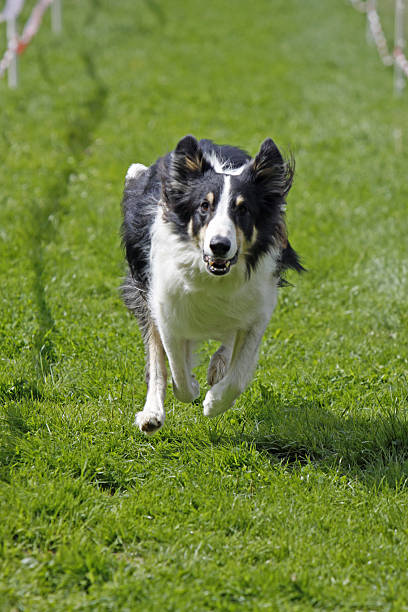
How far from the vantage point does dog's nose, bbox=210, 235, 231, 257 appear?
3.37m

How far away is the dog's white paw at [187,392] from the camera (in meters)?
4.17

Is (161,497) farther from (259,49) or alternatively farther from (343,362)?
(259,49)

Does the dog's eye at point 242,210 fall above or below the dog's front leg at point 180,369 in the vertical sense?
above

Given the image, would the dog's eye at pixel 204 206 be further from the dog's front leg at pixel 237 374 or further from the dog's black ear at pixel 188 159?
the dog's front leg at pixel 237 374

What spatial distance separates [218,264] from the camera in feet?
11.4

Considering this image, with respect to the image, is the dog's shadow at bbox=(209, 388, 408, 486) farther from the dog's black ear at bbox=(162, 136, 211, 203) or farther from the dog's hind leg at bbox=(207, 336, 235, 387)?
the dog's black ear at bbox=(162, 136, 211, 203)

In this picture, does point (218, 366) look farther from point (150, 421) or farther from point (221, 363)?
point (150, 421)

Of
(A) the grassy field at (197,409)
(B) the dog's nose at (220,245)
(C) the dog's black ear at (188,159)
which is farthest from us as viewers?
(C) the dog's black ear at (188,159)

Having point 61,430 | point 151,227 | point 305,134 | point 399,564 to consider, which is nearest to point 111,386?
point 61,430

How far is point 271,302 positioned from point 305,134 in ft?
23.2

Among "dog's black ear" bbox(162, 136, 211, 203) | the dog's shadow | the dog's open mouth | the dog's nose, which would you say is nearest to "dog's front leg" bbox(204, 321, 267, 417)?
the dog's shadow

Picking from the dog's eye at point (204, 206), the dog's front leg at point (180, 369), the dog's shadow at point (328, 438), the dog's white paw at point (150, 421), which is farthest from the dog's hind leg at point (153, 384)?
the dog's eye at point (204, 206)

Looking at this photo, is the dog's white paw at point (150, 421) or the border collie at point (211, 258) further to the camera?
the dog's white paw at point (150, 421)

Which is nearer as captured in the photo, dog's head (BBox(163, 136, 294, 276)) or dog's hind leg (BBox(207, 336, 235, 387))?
dog's head (BBox(163, 136, 294, 276))
